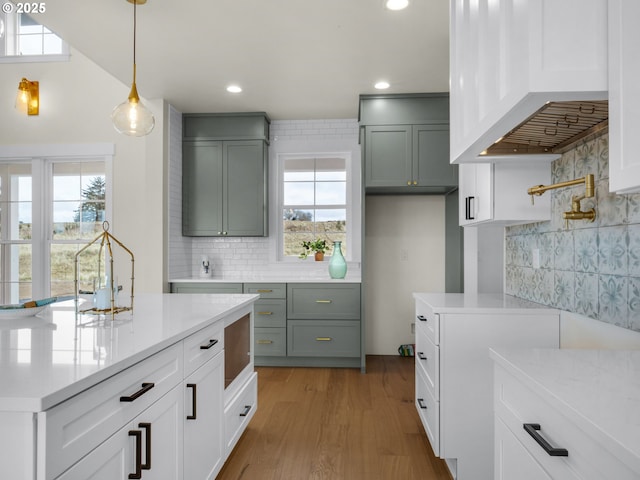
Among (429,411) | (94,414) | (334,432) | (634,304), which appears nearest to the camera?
(94,414)

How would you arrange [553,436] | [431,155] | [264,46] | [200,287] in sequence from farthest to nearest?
1. [200,287]
2. [431,155]
3. [264,46]
4. [553,436]

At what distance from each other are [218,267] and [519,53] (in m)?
4.18

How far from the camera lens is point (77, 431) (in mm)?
974

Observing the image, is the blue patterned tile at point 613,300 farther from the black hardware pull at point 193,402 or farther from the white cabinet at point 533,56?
the black hardware pull at point 193,402

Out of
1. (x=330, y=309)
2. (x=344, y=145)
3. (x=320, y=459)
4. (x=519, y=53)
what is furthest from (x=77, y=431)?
(x=344, y=145)

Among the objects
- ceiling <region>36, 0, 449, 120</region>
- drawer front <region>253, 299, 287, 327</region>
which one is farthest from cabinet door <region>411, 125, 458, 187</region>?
drawer front <region>253, 299, 287, 327</region>

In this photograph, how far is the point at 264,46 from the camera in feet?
10.3

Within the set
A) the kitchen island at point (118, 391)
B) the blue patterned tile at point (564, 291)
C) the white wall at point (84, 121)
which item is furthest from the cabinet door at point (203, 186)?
the blue patterned tile at point (564, 291)

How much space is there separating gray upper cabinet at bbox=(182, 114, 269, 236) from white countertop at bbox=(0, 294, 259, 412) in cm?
247

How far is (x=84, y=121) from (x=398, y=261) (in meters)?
3.76

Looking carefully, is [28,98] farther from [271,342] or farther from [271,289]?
[271,342]

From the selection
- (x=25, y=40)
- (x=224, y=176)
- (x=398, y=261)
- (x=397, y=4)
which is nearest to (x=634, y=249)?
(x=397, y=4)

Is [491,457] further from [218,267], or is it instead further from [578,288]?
[218,267]

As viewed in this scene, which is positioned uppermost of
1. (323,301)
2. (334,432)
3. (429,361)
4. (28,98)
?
(28,98)
